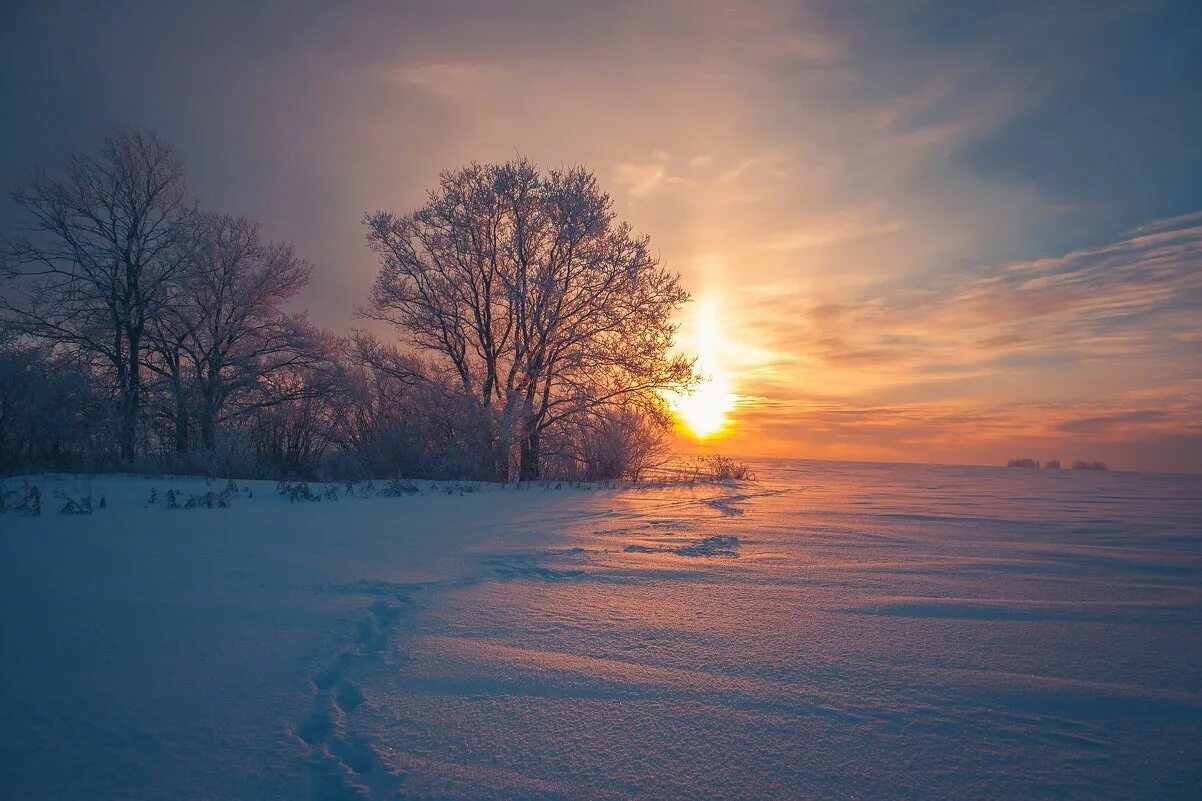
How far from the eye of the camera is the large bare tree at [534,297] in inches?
508

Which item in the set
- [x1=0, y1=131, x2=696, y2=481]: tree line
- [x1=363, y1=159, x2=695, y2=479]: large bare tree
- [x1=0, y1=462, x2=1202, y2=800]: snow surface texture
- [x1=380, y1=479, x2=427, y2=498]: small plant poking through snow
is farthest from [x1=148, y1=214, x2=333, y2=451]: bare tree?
[x1=0, y1=462, x2=1202, y2=800]: snow surface texture

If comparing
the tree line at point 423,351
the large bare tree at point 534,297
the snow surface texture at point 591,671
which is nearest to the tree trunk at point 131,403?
the tree line at point 423,351

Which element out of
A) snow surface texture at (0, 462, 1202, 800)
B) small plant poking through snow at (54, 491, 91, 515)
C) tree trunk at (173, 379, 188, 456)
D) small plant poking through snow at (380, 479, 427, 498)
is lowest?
snow surface texture at (0, 462, 1202, 800)

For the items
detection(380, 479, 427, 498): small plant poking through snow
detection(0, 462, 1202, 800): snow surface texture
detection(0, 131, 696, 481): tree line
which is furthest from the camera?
detection(0, 131, 696, 481): tree line

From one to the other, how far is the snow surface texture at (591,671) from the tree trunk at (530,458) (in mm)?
8659

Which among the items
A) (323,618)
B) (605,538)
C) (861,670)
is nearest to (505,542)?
(605,538)

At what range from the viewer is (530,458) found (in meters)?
12.8

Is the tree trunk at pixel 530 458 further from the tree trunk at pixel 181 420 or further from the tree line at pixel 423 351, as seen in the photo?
the tree trunk at pixel 181 420

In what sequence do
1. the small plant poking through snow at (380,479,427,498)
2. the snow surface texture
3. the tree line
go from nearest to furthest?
the snow surface texture → the small plant poking through snow at (380,479,427,498) → the tree line

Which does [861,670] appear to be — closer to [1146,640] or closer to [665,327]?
[1146,640]

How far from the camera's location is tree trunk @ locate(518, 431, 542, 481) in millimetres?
12648

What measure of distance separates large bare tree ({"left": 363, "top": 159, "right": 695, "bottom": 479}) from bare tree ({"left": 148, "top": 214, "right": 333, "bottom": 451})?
4797 mm

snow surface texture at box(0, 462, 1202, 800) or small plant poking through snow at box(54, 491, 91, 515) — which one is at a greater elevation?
small plant poking through snow at box(54, 491, 91, 515)

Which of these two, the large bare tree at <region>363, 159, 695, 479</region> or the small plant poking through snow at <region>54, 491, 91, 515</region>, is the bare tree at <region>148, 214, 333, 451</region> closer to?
the large bare tree at <region>363, 159, 695, 479</region>
